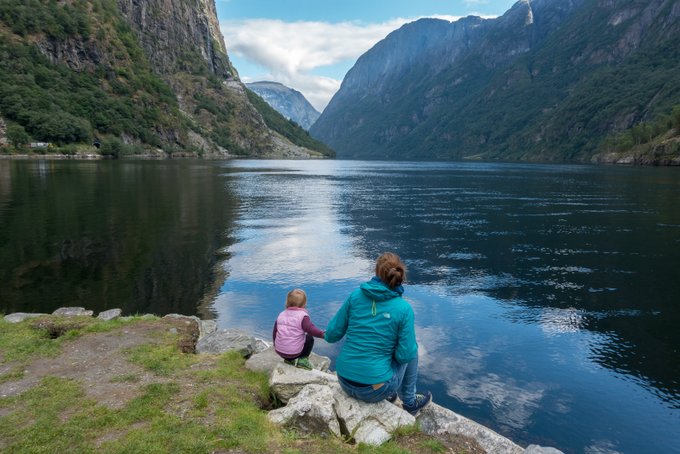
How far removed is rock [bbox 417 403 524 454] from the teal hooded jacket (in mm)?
1774

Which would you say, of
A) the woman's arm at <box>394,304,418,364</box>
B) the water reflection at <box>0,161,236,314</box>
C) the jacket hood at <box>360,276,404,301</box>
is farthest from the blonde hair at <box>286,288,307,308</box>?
the water reflection at <box>0,161,236,314</box>

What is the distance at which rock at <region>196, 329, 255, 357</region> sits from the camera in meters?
13.8

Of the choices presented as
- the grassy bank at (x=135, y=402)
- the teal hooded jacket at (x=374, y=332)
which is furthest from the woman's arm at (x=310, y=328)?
the grassy bank at (x=135, y=402)

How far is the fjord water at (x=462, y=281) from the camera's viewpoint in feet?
45.0

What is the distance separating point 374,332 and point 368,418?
74.4 inches

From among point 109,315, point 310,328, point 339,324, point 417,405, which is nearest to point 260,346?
point 310,328

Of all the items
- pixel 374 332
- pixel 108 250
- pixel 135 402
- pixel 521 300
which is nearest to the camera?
pixel 374 332

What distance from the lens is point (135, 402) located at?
970 cm

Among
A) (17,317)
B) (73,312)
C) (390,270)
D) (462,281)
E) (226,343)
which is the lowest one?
(462,281)

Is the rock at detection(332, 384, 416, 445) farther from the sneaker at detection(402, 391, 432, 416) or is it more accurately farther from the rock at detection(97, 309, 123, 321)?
the rock at detection(97, 309, 123, 321)

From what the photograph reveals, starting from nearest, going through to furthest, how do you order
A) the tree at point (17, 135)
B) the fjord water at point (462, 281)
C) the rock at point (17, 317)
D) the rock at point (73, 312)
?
Result: the fjord water at point (462, 281), the rock at point (17, 317), the rock at point (73, 312), the tree at point (17, 135)

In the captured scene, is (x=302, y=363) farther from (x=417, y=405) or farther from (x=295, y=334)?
(x=417, y=405)

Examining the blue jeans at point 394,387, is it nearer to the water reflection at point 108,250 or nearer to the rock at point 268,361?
the rock at point 268,361

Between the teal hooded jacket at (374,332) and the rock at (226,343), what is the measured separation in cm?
503
